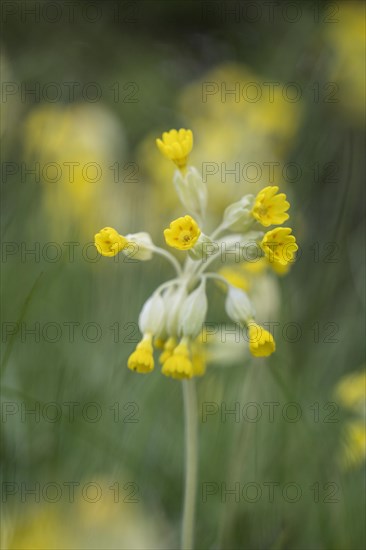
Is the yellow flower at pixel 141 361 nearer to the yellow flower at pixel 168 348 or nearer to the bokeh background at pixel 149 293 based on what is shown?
the yellow flower at pixel 168 348

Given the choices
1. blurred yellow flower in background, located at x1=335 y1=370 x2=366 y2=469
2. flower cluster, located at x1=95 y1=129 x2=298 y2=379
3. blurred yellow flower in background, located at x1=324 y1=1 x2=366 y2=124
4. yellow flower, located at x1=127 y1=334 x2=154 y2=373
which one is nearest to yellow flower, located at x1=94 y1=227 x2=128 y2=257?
flower cluster, located at x1=95 y1=129 x2=298 y2=379

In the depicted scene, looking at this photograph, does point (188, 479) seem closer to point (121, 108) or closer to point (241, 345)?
point (241, 345)

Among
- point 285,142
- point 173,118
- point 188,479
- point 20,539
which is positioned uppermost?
point 173,118

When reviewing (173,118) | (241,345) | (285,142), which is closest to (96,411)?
(241,345)

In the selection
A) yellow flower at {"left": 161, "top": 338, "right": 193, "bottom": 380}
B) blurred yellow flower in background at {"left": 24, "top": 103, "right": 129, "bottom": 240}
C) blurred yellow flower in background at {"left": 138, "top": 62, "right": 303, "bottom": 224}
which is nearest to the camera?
yellow flower at {"left": 161, "top": 338, "right": 193, "bottom": 380}

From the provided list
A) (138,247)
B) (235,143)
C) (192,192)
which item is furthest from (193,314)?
(235,143)

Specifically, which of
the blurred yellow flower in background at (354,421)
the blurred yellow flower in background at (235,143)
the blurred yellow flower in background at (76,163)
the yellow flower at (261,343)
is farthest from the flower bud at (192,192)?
the blurred yellow flower in background at (235,143)

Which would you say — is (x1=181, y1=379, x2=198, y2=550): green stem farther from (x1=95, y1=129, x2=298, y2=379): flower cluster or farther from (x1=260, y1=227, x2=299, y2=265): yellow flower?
(x1=260, y1=227, x2=299, y2=265): yellow flower

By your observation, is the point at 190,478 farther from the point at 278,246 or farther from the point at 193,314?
the point at 278,246
